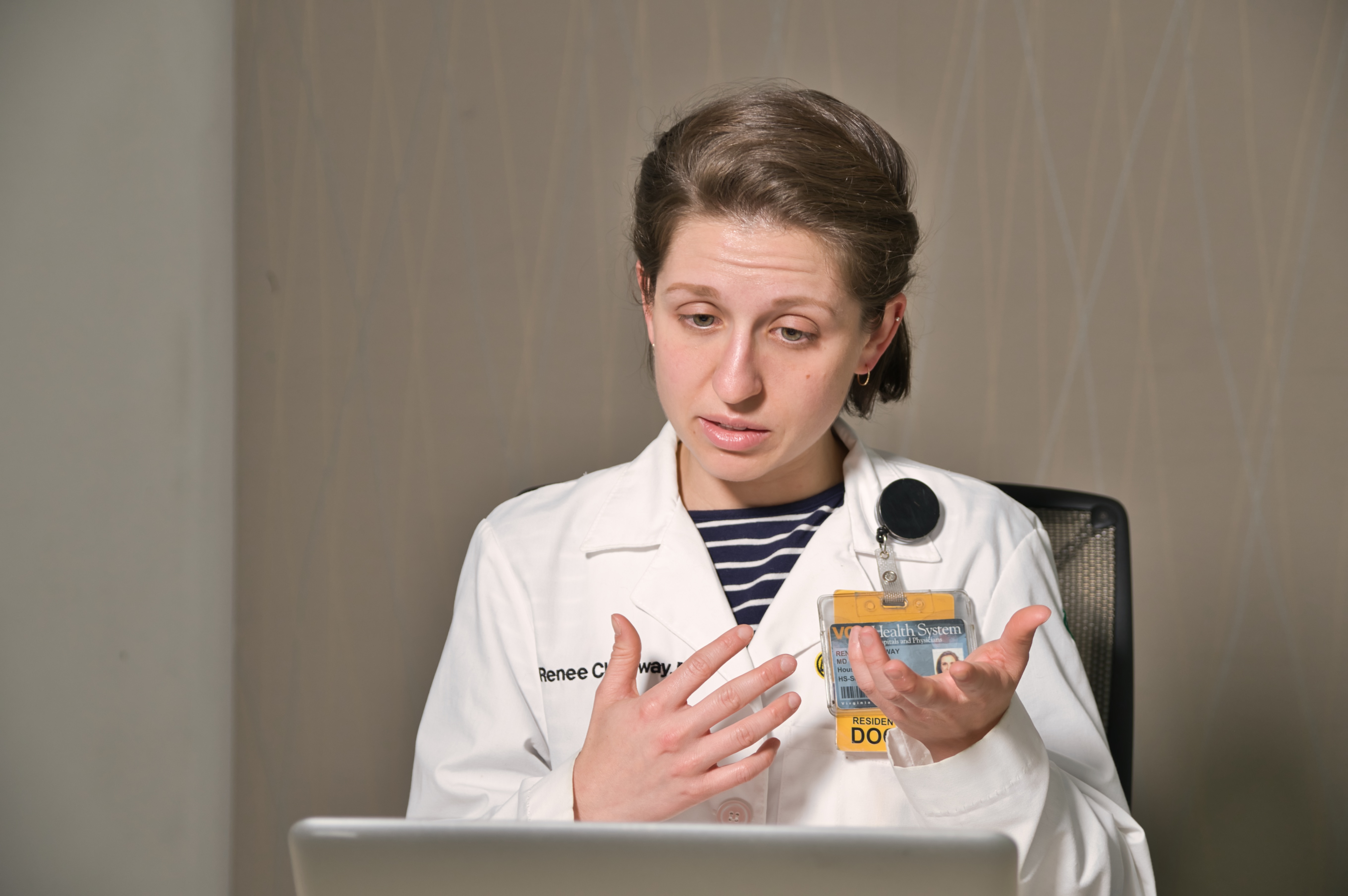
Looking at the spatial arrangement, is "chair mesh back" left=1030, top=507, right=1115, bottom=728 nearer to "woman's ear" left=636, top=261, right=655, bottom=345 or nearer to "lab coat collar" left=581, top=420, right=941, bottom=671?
"lab coat collar" left=581, top=420, right=941, bottom=671

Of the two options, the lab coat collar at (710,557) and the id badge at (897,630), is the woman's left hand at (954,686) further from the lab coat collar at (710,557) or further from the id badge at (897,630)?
the lab coat collar at (710,557)

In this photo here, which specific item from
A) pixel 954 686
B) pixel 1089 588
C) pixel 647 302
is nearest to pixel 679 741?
pixel 954 686

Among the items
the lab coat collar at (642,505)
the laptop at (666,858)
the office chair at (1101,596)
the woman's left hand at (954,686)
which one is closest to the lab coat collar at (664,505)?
the lab coat collar at (642,505)

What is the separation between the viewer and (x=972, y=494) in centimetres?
113

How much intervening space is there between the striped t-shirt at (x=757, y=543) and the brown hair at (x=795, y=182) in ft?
0.79

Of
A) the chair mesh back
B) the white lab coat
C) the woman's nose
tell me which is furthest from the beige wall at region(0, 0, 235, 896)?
the chair mesh back

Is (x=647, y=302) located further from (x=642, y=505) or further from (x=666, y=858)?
(x=666, y=858)

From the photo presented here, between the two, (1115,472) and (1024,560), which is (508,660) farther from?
(1115,472)

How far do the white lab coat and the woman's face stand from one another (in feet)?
0.48

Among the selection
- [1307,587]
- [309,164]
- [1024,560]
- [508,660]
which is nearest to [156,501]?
[309,164]

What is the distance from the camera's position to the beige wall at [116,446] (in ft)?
5.35

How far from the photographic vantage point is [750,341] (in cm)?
93

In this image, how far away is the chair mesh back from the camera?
119 centimetres

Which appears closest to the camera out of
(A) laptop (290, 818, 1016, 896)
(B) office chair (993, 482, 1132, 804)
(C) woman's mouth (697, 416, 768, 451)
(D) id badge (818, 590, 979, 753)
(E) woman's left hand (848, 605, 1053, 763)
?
(A) laptop (290, 818, 1016, 896)
